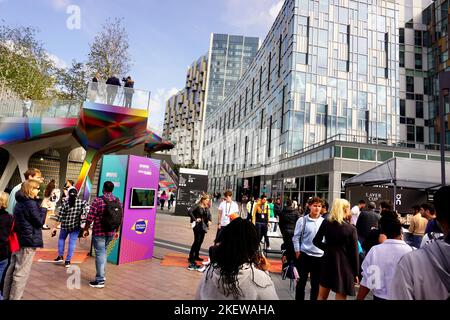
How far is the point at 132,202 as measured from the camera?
7.64 meters

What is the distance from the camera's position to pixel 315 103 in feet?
126

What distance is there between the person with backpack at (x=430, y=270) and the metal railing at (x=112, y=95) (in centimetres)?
1612

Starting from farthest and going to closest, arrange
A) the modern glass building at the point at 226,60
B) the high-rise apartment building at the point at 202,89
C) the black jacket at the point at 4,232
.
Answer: the modern glass building at the point at 226,60 < the high-rise apartment building at the point at 202,89 < the black jacket at the point at 4,232

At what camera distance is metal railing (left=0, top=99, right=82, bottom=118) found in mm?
17391

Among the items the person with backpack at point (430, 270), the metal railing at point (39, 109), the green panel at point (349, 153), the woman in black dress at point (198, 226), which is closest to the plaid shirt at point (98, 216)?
the woman in black dress at point (198, 226)

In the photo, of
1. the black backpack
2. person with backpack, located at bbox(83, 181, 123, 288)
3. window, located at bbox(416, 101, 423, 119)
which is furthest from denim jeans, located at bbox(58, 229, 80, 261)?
window, located at bbox(416, 101, 423, 119)

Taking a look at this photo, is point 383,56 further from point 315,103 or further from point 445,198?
point 445,198

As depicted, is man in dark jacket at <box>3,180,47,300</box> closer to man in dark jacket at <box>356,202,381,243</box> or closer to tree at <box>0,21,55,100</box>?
man in dark jacket at <box>356,202,381,243</box>

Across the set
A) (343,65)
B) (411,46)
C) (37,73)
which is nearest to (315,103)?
(343,65)

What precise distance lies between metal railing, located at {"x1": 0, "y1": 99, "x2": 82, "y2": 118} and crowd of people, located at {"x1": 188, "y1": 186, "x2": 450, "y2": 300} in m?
13.7

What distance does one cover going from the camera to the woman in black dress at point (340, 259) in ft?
13.3

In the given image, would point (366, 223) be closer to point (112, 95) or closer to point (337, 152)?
point (112, 95)

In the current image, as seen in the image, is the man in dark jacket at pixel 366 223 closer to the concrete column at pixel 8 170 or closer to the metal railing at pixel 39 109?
the metal railing at pixel 39 109

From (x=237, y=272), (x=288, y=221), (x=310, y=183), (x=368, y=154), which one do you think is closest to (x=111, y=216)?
(x=288, y=221)
